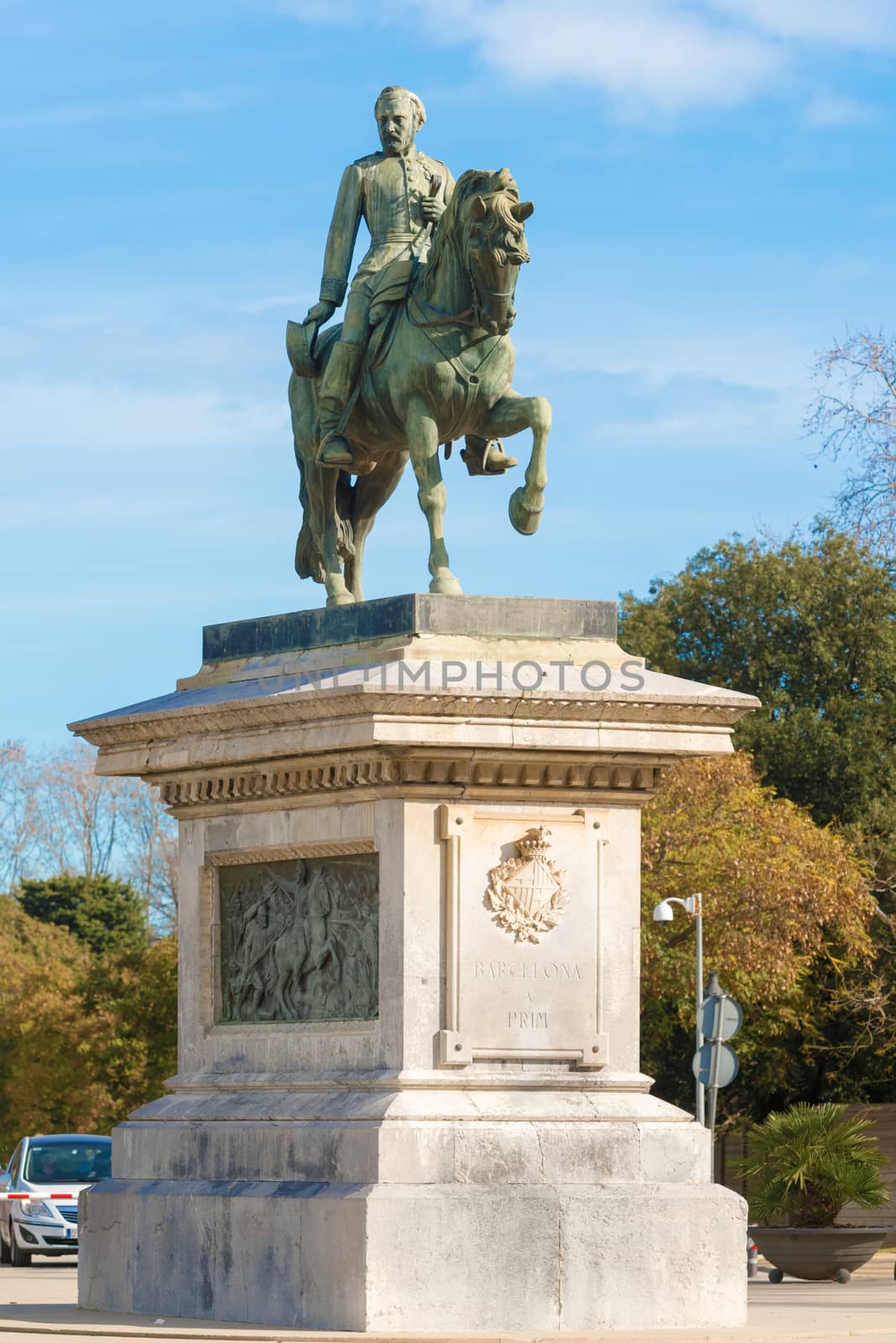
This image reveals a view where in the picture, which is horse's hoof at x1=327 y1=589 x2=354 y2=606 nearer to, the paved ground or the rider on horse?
the rider on horse

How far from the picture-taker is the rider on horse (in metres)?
17.1

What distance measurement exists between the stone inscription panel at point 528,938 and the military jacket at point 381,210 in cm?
399

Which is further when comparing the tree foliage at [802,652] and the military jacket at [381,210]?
the tree foliage at [802,652]

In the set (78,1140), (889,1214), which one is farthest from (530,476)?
(889,1214)

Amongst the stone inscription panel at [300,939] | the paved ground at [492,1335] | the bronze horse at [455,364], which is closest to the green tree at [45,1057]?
the paved ground at [492,1335]

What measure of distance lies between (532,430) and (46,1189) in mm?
15897

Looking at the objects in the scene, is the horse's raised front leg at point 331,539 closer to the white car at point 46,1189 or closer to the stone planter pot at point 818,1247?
the stone planter pot at point 818,1247

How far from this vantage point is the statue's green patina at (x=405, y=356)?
16094 mm

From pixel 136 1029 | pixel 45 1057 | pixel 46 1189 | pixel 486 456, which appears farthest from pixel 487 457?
pixel 45 1057

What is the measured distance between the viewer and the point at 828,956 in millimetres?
41312

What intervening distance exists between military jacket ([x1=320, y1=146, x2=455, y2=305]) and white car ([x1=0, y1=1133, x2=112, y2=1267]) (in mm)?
13851

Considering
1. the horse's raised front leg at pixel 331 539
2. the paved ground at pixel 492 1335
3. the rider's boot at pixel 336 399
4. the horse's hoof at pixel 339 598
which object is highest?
the rider's boot at pixel 336 399

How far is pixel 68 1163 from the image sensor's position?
3130 cm

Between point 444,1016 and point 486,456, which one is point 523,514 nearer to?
point 486,456
